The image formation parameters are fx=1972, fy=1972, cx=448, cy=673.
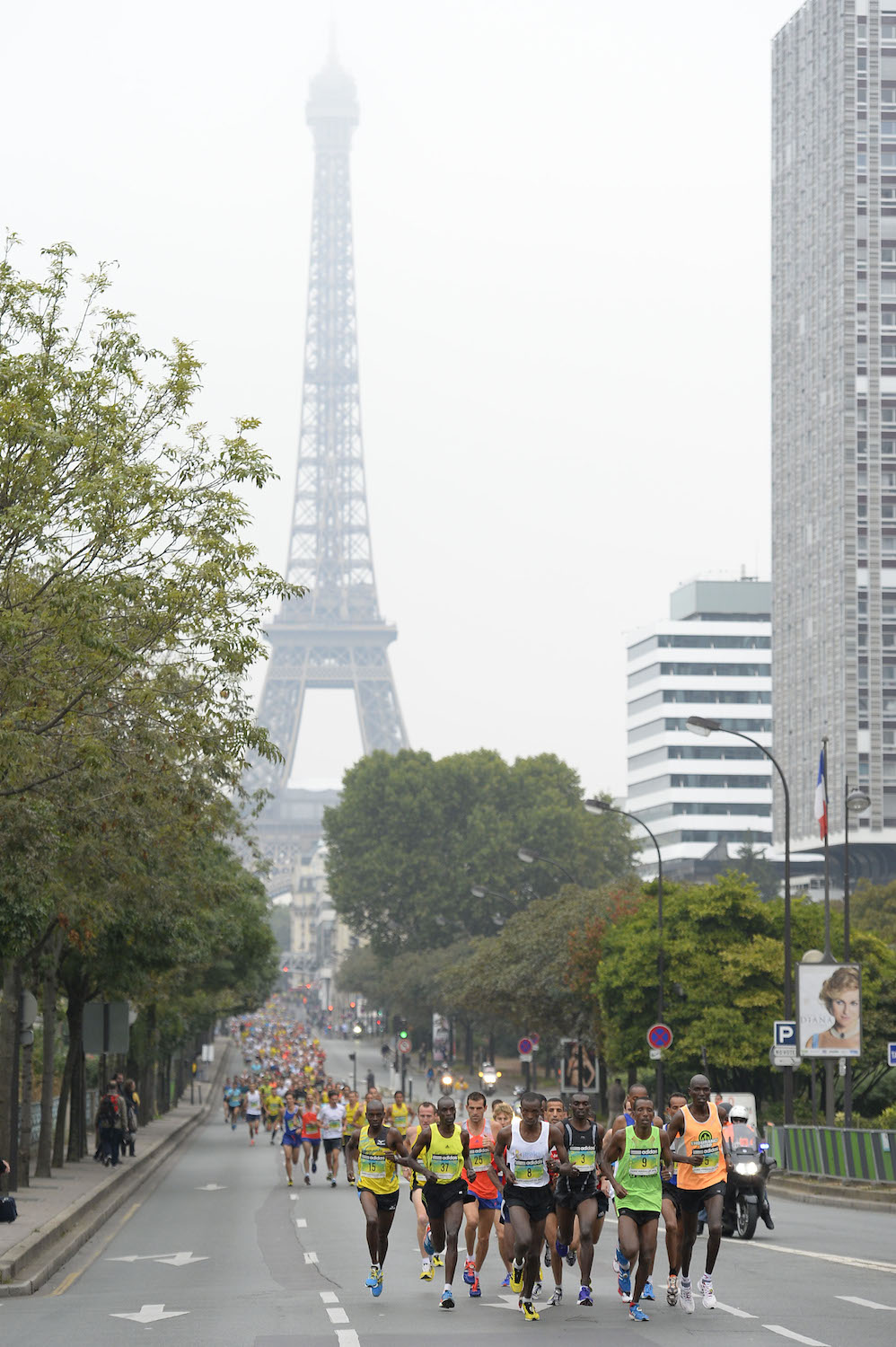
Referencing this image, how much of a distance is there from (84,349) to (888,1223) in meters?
16.3

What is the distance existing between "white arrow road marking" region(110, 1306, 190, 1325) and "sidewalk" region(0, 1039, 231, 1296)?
237cm

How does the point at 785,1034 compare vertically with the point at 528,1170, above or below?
above

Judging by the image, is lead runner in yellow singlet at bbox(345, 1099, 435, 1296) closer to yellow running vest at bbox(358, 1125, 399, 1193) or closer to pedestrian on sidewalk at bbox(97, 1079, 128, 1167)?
yellow running vest at bbox(358, 1125, 399, 1193)

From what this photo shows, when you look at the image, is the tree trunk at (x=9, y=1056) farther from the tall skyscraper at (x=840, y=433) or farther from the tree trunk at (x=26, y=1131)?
the tall skyscraper at (x=840, y=433)

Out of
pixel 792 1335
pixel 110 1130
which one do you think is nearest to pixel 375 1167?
pixel 792 1335

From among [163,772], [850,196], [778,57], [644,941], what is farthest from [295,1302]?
[778,57]

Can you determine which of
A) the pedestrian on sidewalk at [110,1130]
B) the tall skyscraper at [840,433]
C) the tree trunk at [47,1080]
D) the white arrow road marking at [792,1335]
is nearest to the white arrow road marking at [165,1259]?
the white arrow road marking at [792,1335]

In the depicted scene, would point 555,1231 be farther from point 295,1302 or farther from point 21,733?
point 21,733

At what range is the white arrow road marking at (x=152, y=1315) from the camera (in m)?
16.1

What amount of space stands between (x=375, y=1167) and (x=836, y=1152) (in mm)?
18708

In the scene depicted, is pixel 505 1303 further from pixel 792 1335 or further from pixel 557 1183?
pixel 792 1335

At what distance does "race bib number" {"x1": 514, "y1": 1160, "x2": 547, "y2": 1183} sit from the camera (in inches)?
659

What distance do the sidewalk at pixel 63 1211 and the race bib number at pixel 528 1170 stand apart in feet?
17.2

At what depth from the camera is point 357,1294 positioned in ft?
59.5
